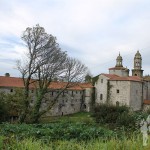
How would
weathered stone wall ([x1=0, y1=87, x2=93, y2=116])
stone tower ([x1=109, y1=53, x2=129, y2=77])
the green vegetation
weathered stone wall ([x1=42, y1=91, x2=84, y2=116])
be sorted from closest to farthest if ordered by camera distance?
the green vegetation → weathered stone wall ([x1=42, y1=91, x2=84, y2=116]) → weathered stone wall ([x1=0, y1=87, x2=93, y2=116]) → stone tower ([x1=109, y1=53, x2=129, y2=77])

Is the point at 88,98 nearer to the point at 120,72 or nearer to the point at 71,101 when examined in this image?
the point at 71,101

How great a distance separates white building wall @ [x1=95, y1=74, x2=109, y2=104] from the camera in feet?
189

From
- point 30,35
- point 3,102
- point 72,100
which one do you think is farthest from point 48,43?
point 72,100

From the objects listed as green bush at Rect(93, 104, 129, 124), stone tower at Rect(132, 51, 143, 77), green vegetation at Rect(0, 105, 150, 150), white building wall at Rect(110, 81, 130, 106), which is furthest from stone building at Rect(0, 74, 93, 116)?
green vegetation at Rect(0, 105, 150, 150)

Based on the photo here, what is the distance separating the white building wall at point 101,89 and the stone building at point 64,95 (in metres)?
1.62

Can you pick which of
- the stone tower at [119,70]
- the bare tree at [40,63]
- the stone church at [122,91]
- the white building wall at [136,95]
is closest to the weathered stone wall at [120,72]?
the stone tower at [119,70]

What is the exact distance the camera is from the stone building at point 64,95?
2051 inches

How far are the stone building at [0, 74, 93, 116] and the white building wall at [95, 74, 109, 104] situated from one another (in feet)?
5.31

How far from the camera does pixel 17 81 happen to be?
178 ft

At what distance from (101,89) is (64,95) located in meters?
7.21

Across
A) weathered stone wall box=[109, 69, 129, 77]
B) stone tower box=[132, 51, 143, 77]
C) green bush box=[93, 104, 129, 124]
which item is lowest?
green bush box=[93, 104, 129, 124]

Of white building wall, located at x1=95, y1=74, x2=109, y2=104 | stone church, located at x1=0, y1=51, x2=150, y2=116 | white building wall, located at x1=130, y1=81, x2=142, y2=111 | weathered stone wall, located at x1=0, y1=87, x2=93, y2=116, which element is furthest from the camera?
white building wall, located at x1=95, y1=74, x2=109, y2=104

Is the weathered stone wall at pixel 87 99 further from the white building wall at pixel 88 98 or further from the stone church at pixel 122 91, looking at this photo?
the stone church at pixel 122 91

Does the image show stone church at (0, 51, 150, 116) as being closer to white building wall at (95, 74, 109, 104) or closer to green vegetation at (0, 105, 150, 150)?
white building wall at (95, 74, 109, 104)
